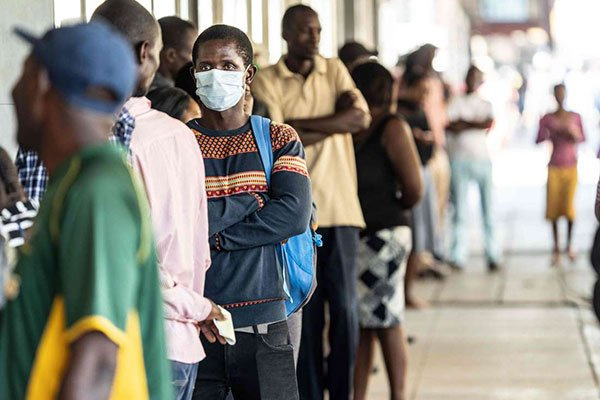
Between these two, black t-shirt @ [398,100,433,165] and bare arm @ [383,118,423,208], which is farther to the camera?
black t-shirt @ [398,100,433,165]

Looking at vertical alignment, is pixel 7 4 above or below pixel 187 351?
above

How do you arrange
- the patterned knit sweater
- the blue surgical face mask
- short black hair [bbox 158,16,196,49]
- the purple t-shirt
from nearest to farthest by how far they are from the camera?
1. the patterned knit sweater
2. the blue surgical face mask
3. short black hair [bbox 158,16,196,49]
4. the purple t-shirt

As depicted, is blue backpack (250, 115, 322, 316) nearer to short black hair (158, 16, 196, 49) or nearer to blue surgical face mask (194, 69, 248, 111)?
blue surgical face mask (194, 69, 248, 111)

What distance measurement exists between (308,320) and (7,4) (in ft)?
7.02

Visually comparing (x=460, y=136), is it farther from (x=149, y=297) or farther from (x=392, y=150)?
(x=149, y=297)

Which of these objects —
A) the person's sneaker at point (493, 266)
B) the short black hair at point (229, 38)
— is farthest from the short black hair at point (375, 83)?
the person's sneaker at point (493, 266)

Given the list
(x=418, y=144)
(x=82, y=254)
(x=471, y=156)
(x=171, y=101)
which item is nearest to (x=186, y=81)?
(x=171, y=101)

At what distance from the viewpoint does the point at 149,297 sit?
278 cm

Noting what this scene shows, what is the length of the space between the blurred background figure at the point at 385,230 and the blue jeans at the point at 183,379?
3.15m

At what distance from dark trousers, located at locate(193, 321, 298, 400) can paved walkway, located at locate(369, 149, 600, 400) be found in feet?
11.4

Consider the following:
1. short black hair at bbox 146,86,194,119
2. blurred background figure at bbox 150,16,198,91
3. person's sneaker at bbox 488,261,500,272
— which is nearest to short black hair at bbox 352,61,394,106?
blurred background figure at bbox 150,16,198,91

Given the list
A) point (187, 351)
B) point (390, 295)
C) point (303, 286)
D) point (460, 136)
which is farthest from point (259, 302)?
point (460, 136)

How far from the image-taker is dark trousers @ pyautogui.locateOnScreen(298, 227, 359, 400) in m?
6.77

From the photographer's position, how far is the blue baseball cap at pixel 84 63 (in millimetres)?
2678
